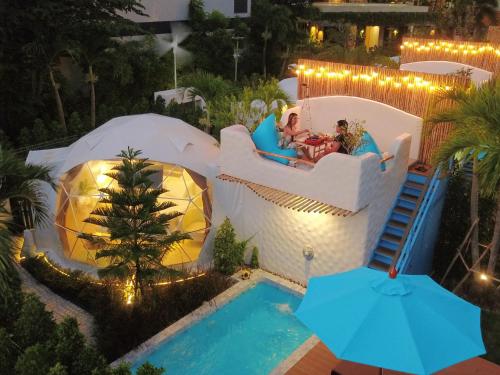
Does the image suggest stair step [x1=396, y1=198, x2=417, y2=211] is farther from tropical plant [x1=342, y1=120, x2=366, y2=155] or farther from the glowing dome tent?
the glowing dome tent

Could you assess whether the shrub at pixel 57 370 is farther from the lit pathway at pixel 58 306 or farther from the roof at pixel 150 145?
the roof at pixel 150 145

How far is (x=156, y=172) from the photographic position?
42.7ft

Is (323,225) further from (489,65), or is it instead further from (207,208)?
(489,65)

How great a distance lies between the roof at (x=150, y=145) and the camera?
12.8 meters

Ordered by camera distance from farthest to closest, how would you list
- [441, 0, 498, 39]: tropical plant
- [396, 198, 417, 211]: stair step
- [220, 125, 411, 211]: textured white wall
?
[441, 0, 498, 39]: tropical plant < [396, 198, 417, 211]: stair step < [220, 125, 411, 211]: textured white wall

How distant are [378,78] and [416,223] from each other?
4194mm

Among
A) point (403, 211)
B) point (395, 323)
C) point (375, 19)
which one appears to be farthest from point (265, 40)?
point (395, 323)

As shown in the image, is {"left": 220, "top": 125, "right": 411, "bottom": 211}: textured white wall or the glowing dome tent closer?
{"left": 220, "top": 125, "right": 411, "bottom": 211}: textured white wall

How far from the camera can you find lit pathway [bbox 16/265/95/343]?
10.8 meters

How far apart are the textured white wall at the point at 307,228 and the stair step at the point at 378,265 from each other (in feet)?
0.68

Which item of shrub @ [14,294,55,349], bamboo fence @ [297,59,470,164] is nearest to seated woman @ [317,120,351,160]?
bamboo fence @ [297,59,470,164]

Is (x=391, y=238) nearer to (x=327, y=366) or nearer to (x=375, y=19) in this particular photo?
(x=327, y=366)

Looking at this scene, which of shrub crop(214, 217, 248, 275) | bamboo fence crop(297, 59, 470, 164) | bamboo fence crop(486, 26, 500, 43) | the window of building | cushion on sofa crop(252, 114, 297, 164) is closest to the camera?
cushion on sofa crop(252, 114, 297, 164)

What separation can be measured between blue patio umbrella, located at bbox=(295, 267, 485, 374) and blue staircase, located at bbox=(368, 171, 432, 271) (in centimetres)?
413
